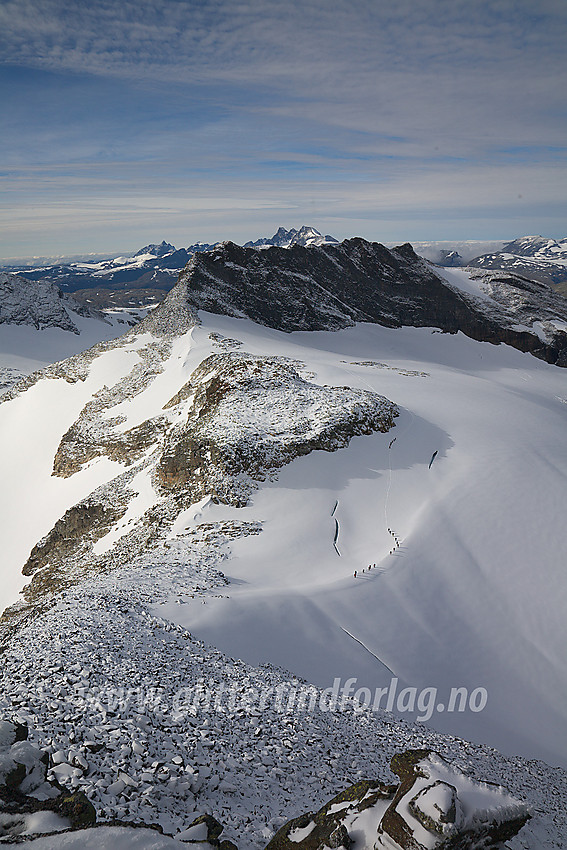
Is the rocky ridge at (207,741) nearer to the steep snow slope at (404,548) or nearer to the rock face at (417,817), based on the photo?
the rock face at (417,817)

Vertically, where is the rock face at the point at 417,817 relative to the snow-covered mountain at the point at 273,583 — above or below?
above

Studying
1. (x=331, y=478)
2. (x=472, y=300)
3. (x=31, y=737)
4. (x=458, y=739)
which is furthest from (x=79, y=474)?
(x=472, y=300)

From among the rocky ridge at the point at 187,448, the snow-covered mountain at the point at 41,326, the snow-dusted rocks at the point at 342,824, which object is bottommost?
the snow-covered mountain at the point at 41,326

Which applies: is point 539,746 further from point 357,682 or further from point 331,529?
point 331,529

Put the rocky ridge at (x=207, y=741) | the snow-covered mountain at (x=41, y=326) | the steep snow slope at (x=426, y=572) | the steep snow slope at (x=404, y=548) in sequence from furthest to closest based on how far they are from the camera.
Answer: the snow-covered mountain at (x=41, y=326) < the steep snow slope at (x=404, y=548) < the steep snow slope at (x=426, y=572) < the rocky ridge at (x=207, y=741)

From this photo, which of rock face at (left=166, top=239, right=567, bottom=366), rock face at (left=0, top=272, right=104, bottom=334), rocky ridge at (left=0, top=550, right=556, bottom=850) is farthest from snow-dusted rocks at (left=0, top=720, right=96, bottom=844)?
rock face at (left=0, top=272, right=104, bottom=334)

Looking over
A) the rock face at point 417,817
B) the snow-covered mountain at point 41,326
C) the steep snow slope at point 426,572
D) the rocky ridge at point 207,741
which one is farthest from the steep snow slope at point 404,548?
the snow-covered mountain at point 41,326
